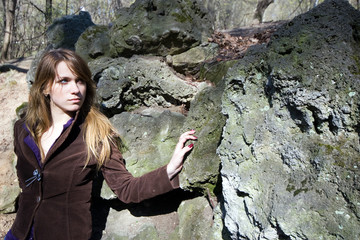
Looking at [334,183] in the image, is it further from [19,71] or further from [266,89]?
[19,71]

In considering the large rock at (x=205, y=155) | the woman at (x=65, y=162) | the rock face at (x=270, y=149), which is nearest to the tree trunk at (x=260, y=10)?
the rock face at (x=270, y=149)

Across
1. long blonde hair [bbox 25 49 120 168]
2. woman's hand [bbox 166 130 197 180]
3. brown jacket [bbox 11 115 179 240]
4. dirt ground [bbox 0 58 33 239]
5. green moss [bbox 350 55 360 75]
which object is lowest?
dirt ground [bbox 0 58 33 239]

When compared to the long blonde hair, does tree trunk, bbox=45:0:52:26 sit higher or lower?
higher

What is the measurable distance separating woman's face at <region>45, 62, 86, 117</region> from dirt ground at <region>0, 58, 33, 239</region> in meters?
2.74

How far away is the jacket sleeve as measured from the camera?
2.09 m

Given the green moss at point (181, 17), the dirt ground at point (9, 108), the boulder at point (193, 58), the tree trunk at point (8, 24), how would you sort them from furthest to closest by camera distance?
the tree trunk at point (8, 24) → the dirt ground at point (9, 108) → the green moss at point (181, 17) → the boulder at point (193, 58)

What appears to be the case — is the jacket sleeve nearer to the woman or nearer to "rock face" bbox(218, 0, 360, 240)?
the woman

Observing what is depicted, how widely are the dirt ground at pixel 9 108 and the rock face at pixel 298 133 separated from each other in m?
3.70

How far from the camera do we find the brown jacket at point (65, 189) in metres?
2.06

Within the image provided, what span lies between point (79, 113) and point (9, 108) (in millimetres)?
6165

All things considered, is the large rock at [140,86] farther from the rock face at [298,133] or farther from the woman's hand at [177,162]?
the rock face at [298,133]

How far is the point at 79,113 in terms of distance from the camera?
229cm

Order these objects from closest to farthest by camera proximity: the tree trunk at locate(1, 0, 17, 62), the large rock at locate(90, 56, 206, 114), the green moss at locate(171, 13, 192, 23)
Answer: the large rock at locate(90, 56, 206, 114) < the green moss at locate(171, 13, 192, 23) < the tree trunk at locate(1, 0, 17, 62)

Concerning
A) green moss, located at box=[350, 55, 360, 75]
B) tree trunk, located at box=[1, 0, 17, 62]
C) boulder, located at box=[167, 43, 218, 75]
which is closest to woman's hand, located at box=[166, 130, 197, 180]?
green moss, located at box=[350, 55, 360, 75]
